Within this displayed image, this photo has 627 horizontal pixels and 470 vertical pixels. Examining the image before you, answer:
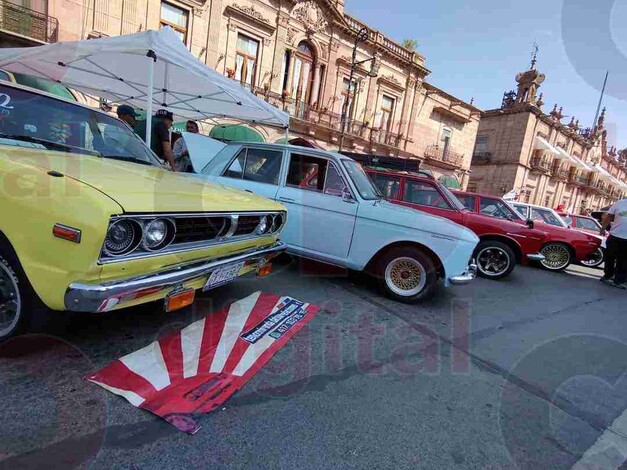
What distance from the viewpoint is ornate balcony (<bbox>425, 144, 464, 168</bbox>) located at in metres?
25.6

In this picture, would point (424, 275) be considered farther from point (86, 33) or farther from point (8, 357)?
point (86, 33)

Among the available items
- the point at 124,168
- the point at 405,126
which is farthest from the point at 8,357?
the point at 405,126

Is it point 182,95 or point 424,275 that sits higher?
point 182,95

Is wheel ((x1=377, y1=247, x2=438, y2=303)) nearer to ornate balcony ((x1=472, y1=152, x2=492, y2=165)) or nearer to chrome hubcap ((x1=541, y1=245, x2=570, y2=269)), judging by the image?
chrome hubcap ((x1=541, y1=245, x2=570, y2=269))

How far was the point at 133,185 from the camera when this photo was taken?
2.28 metres

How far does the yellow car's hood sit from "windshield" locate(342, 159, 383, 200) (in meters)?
1.78

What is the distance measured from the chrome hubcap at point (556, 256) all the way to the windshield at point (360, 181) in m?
6.09

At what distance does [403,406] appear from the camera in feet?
7.70

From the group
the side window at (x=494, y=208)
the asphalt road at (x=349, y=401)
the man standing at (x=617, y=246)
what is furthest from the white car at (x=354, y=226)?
the man standing at (x=617, y=246)

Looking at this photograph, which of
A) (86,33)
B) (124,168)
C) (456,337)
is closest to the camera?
(124,168)

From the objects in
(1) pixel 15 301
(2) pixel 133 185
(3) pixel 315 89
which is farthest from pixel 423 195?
(3) pixel 315 89

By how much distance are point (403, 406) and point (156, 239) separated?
1956 mm

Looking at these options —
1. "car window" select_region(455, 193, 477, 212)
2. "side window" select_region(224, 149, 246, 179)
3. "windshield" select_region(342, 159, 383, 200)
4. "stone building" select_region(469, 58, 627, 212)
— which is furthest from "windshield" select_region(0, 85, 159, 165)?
"stone building" select_region(469, 58, 627, 212)

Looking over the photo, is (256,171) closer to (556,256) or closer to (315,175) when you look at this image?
(315,175)
